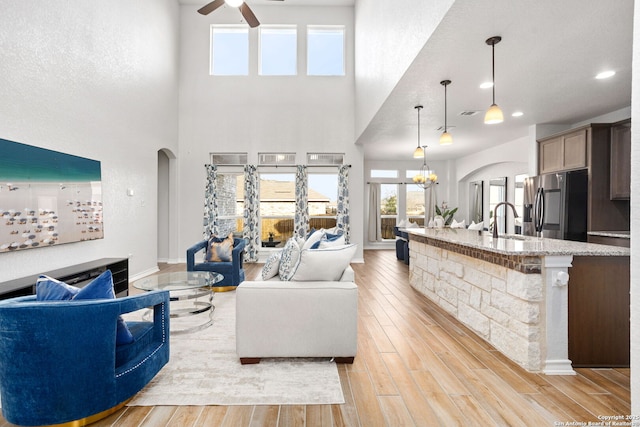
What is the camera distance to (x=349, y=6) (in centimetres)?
806

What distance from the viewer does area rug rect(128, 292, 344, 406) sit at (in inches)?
86.4

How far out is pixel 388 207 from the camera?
10727 mm

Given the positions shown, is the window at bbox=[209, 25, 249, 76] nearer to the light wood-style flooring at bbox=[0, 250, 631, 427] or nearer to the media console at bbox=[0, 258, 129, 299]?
the media console at bbox=[0, 258, 129, 299]

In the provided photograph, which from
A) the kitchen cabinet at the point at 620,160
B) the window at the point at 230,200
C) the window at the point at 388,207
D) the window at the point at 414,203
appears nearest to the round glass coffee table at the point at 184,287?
the window at the point at 230,200

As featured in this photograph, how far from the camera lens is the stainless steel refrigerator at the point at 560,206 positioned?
511 centimetres

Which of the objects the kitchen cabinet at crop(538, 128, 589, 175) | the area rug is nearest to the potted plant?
the kitchen cabinet at crop(538, 128, 589, 175)

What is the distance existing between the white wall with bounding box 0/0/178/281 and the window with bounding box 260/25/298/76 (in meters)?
2.01

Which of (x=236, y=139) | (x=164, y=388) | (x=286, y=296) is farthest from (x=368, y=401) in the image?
(x=236, y=139)

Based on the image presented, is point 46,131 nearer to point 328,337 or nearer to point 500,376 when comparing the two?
point 328,337

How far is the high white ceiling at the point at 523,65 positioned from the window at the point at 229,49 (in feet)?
12.6

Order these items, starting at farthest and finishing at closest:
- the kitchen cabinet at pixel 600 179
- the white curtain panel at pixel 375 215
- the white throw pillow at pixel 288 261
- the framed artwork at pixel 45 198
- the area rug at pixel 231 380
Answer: the white curtain panel at pixel 375 215
the kitchen cabinet at pixel 600 179
the framed artwork at pixel 45 198
the white throw pillow at pixel 288 261
the area rug at pixel 231 380

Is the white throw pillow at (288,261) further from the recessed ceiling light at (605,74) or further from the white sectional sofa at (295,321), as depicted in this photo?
the recessed ceiling light at (605,74)

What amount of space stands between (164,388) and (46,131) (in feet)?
10.9

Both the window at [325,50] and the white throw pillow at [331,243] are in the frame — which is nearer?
the white throw pillow at [331,243]
